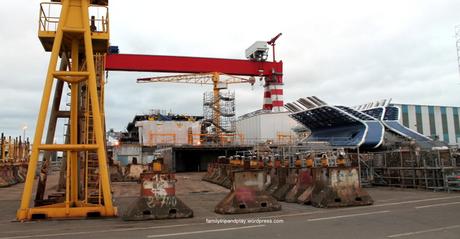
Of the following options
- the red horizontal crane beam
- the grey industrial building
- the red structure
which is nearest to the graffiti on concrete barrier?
the red horizontal crane beam

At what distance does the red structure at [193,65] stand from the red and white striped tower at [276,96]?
4.9 inches

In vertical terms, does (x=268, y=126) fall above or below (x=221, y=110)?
below

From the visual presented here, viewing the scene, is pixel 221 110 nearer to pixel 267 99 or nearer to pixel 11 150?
pixel 267 99

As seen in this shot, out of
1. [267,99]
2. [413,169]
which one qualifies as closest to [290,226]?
[413,169]

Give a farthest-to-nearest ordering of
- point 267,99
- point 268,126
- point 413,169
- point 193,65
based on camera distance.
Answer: point 267,99 → point 268,126 → point 193,65 → point 413,169

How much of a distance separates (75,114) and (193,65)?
95.8 feet

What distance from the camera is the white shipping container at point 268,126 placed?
Result: 48.7 m

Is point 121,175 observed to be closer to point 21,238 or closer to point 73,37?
point 73,37

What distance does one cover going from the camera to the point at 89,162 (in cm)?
1388

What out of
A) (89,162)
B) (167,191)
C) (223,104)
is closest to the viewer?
(167,191)

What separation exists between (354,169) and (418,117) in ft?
170

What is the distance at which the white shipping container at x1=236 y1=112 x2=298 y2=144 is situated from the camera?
48.7 metres

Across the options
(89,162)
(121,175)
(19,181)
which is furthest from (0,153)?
(89,162)

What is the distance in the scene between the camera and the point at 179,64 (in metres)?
40.9
